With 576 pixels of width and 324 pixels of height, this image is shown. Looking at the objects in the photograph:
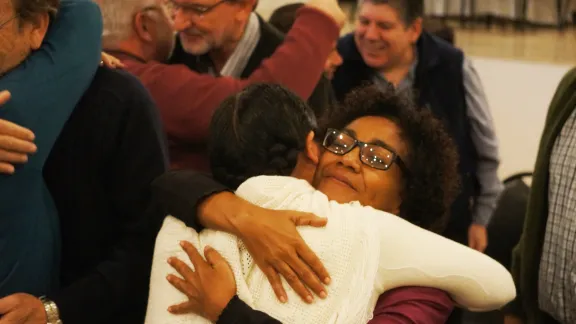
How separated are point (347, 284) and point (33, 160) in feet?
2.03

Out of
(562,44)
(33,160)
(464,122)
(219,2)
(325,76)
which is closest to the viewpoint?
(33,160)

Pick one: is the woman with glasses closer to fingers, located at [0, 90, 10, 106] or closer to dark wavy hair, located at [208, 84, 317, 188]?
dark wavy hair, located at [208, 84, 317, 188]

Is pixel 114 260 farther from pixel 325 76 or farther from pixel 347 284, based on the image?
pixel 325 76

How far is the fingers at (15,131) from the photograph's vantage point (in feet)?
3.88

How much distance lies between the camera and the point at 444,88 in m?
2.62

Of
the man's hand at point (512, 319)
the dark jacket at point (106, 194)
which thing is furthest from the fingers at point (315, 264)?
the man's hand at point (512, 319)

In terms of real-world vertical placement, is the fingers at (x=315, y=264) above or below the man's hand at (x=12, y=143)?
below

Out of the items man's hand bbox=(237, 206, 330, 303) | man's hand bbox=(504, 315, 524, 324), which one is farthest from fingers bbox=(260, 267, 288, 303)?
man's hand bbox=(504, 315, 524, 324)

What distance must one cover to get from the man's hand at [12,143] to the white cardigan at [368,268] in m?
0.41

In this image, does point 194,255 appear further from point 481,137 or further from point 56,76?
point 481,137

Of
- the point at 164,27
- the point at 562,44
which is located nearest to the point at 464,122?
the point at 164,27

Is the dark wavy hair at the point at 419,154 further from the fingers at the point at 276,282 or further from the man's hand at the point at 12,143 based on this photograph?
the man's hand at the point at 12,143

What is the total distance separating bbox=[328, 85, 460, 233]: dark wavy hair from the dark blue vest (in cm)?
112

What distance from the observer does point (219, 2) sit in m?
1.87
